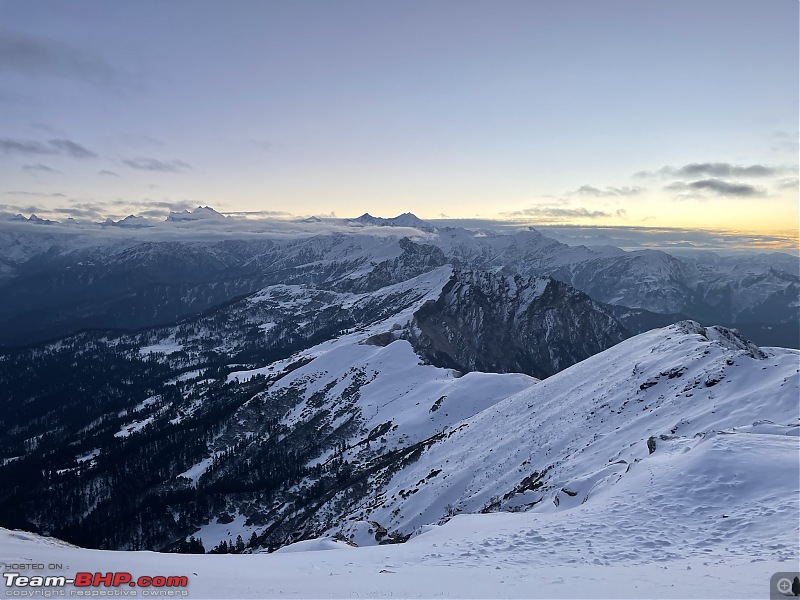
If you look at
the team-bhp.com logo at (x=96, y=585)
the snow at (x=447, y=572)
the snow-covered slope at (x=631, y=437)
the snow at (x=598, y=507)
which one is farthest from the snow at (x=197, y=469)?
the team-bhp.com logo at (x=96, y=585)

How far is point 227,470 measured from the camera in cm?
14900

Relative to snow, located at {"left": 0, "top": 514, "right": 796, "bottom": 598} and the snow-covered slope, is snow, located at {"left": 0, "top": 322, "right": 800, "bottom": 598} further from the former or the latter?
the snow-covered slope

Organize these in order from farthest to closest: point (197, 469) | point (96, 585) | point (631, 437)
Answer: point (197, 469) < point (631, 437) < point (96, 585)

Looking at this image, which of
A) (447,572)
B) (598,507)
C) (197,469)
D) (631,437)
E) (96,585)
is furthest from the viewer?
(197,469)

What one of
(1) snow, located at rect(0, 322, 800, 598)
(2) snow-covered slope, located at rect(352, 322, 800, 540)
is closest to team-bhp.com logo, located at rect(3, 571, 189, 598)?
(1) snow, located at rect(0, 322, 800, 598)

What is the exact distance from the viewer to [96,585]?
19188 millimetres

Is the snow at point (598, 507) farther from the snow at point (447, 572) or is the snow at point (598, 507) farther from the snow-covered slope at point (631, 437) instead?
the snow-covered slope at point (631, 437)

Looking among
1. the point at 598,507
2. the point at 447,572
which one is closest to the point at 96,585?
the point at 447,572

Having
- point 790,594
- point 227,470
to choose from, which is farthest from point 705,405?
point 227,470

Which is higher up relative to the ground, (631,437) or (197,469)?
(631,437)

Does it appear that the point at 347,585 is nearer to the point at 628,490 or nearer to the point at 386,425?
the point at 628,490

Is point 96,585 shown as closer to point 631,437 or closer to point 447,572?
point 447,572

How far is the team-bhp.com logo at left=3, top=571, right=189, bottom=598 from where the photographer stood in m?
18.2

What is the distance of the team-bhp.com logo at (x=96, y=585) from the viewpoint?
1816 cm
